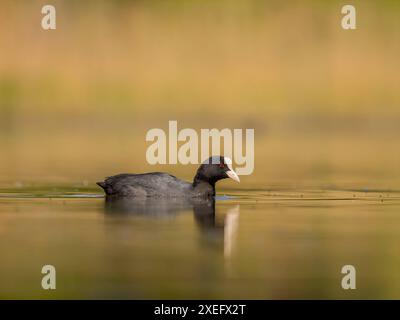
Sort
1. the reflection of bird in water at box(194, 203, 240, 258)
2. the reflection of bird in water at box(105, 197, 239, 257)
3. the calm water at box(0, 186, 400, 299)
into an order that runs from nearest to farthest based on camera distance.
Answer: the calm water at box(0, 186, 400, 299), the reflection of bird in water at box(194, 203, 240, 258), the reflection of bird in water at box(105, 197, 239, 257)

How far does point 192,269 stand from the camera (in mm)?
19031

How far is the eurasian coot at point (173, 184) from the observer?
27109mm

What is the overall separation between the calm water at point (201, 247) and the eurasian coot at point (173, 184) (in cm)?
50

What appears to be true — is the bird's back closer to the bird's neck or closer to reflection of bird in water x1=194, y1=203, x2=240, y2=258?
the bird's neck

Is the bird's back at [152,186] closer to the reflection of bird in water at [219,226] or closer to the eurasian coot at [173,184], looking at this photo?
the eurasian coot at [173,184]

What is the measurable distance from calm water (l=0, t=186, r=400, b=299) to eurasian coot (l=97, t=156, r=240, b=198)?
1.64 feet

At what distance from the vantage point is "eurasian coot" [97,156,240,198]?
27109 mm

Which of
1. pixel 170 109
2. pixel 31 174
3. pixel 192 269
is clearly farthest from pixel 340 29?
pixel 192 269

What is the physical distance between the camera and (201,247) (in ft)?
68.9

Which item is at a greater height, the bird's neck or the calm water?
the bird's neck
